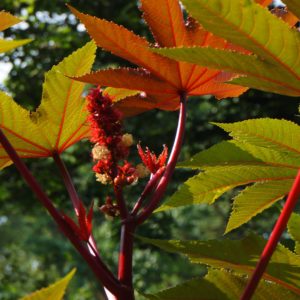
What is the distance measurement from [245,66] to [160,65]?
270mm

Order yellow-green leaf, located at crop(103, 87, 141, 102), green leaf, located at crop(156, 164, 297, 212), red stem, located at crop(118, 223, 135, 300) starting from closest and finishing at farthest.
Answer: red stem, located at crop(118, 223, 135, 300)
green leaf, located at crop(156, 164, 297, 212)
yellow-green leaf, located at crop(103, 87, 141, 102)

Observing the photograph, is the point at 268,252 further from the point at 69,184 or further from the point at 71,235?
the point at 69,184

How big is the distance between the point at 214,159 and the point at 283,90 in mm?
157

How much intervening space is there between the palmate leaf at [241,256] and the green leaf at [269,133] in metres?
0.14

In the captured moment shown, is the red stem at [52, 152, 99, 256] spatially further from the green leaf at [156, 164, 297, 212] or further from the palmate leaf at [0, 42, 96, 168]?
the green leaf at [156, 164, 297, 212]

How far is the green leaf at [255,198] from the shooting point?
2.98 feet

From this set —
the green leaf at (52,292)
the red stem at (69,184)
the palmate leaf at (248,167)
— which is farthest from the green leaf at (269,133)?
the green leaf at (52,292)

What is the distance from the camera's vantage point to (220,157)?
88cm

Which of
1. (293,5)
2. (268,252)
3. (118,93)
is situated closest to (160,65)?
(118,93)

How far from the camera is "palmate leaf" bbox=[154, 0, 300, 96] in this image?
2.24 ft

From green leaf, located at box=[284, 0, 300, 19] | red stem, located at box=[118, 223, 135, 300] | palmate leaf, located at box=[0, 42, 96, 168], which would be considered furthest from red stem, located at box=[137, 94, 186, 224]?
green leaf, located at box=[284, 0, 300, 19]

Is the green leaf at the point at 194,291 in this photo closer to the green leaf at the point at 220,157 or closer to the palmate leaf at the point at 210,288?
the palmate leaf at the point at 210,288

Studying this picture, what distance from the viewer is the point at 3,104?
0.95 metres

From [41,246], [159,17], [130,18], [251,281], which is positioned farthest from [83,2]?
[41,246]
